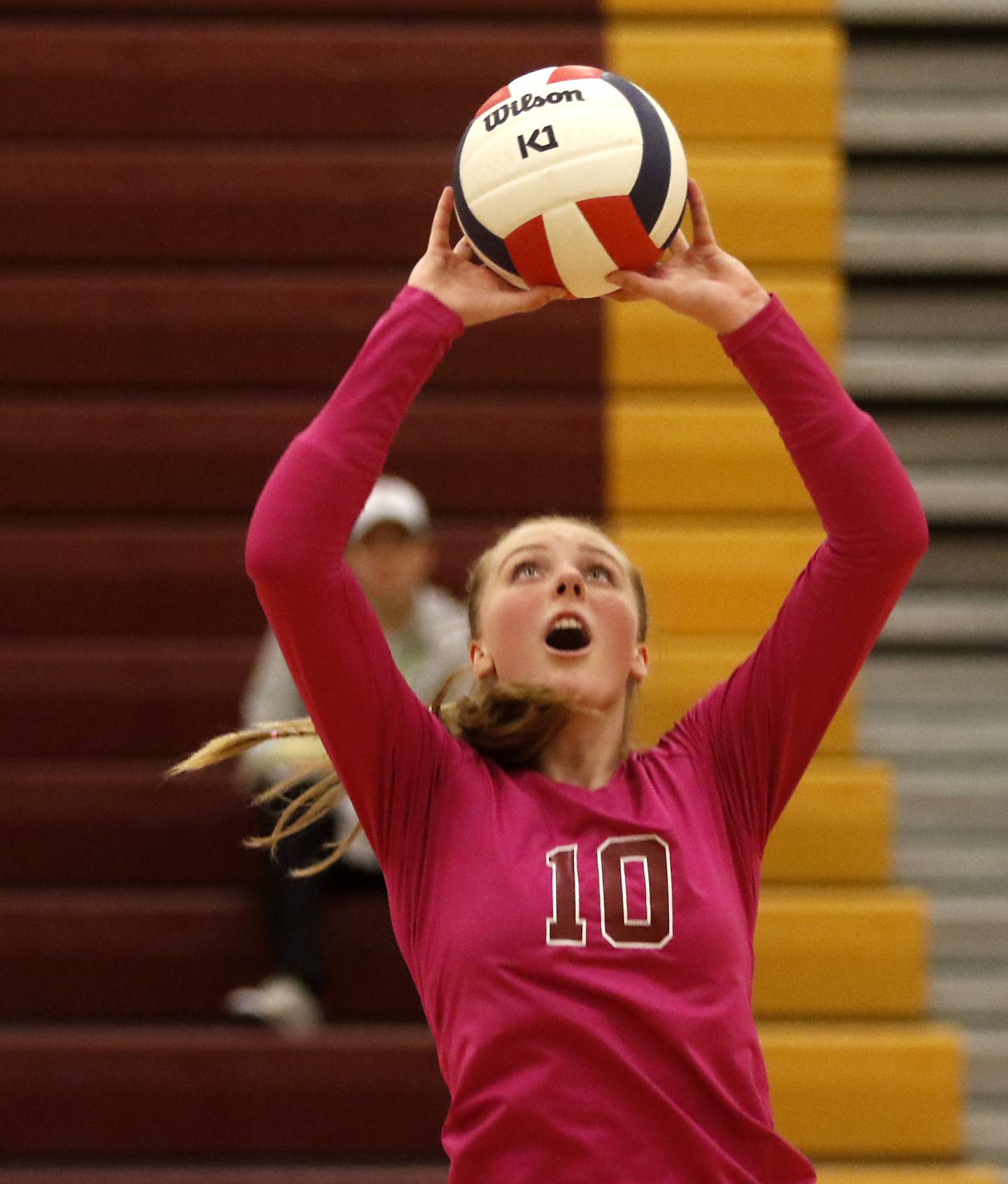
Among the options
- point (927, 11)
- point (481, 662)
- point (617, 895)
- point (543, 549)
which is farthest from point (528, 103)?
point (927, 11)

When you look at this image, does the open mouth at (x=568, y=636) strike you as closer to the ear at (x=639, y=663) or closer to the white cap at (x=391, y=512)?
the ear at (x=639, y=663)

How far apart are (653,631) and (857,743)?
60cm

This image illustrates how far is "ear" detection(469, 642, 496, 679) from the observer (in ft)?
6.17

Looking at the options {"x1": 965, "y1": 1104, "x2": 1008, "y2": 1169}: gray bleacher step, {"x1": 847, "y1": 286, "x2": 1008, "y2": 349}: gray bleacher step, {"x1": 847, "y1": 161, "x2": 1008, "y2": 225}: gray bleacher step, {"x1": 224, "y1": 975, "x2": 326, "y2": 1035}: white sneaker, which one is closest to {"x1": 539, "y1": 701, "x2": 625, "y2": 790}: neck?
{"x1": 224, "y1": 975, "x2": 326, "y2": 1035}: white sneaker

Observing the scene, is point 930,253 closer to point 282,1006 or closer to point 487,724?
point 282,1006

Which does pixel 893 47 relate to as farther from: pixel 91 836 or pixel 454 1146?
pixel 454 1146

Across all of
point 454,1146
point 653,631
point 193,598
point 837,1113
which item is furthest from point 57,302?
point 454,1146

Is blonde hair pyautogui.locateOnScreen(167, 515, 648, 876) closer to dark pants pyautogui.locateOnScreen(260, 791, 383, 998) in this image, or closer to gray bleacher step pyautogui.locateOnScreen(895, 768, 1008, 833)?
dark pants pyautogui.locateOnScreen(260, 791, 383, 998)

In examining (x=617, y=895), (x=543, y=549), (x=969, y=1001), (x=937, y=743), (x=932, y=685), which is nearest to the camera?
(x=617, y=895)

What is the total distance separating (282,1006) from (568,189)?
192 cm

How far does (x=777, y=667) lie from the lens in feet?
5.80

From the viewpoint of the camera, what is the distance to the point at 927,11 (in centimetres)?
428

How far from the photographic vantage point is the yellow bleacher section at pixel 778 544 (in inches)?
128

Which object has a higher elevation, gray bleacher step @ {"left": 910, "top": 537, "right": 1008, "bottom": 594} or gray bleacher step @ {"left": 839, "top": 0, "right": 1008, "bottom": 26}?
gray bleacher step @ {"left": 839, "top": 0, "right": 1008, "bottom": 26}
